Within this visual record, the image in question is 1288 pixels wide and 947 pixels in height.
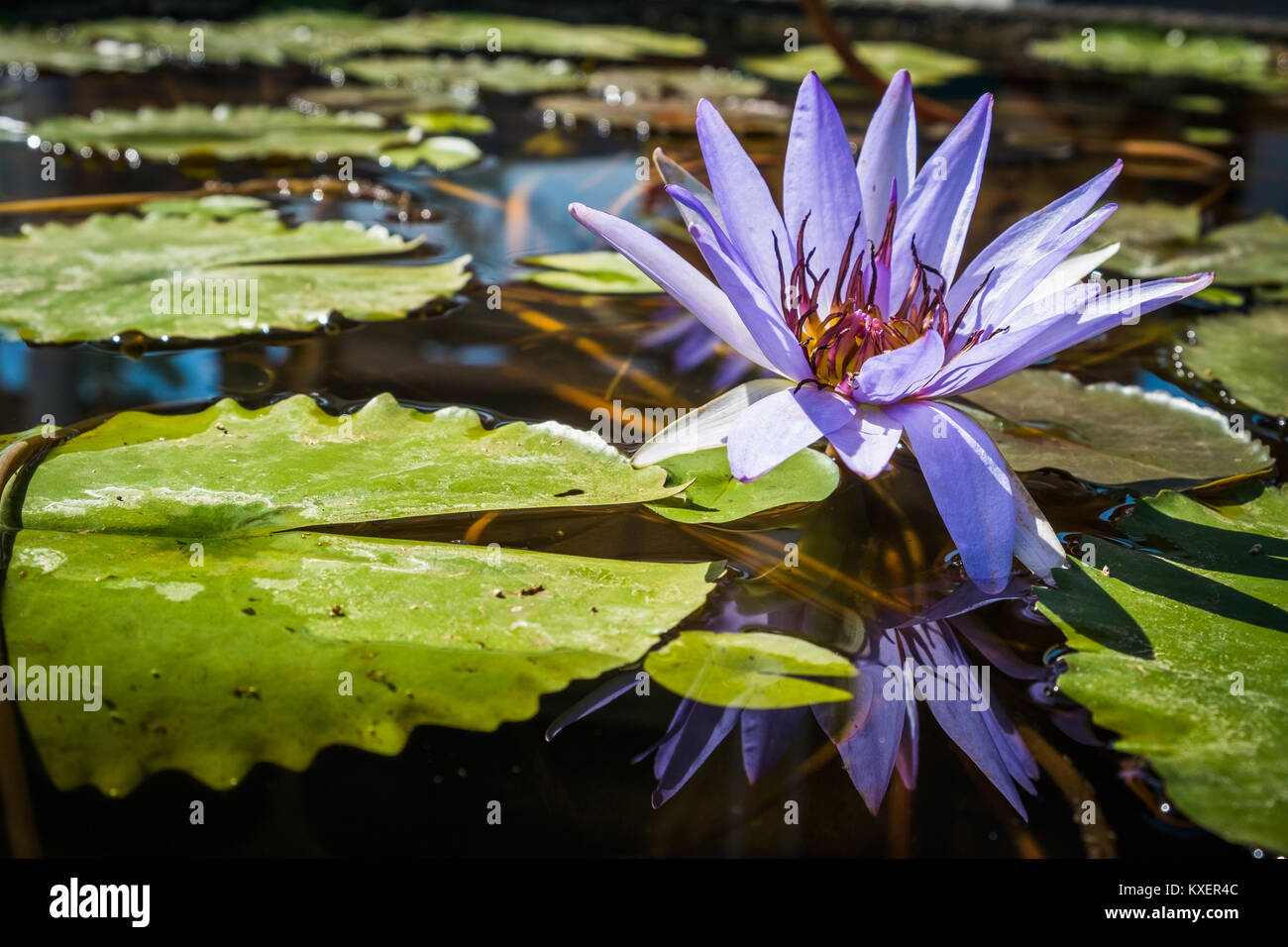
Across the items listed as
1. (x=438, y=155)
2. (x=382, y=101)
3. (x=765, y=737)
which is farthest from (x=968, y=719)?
(x=382, y=101)

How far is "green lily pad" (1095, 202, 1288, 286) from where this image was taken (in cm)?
195

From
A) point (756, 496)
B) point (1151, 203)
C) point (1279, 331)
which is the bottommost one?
point (756, 496)

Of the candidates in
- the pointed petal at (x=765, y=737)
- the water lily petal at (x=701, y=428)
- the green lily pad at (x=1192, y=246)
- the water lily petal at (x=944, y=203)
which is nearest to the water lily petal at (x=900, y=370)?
the water lily petal at (x=701, y=428)

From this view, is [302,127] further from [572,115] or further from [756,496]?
[756,496]

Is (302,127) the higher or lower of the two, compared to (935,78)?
lower

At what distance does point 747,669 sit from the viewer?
919 millimetres

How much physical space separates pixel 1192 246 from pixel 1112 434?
3.44 feet

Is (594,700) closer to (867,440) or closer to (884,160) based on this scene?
(867,440)

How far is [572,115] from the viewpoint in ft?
9.57

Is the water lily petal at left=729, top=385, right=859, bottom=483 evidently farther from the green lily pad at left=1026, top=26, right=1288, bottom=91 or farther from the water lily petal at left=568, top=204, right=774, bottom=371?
the green lily pad at left=1026, top=26, right=1288, bottom=91

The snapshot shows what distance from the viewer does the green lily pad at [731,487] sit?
1.11 meters

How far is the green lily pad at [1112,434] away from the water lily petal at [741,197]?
402 mm

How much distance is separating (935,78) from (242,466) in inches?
139

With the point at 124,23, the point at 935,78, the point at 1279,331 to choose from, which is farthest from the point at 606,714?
the point at 124,23
